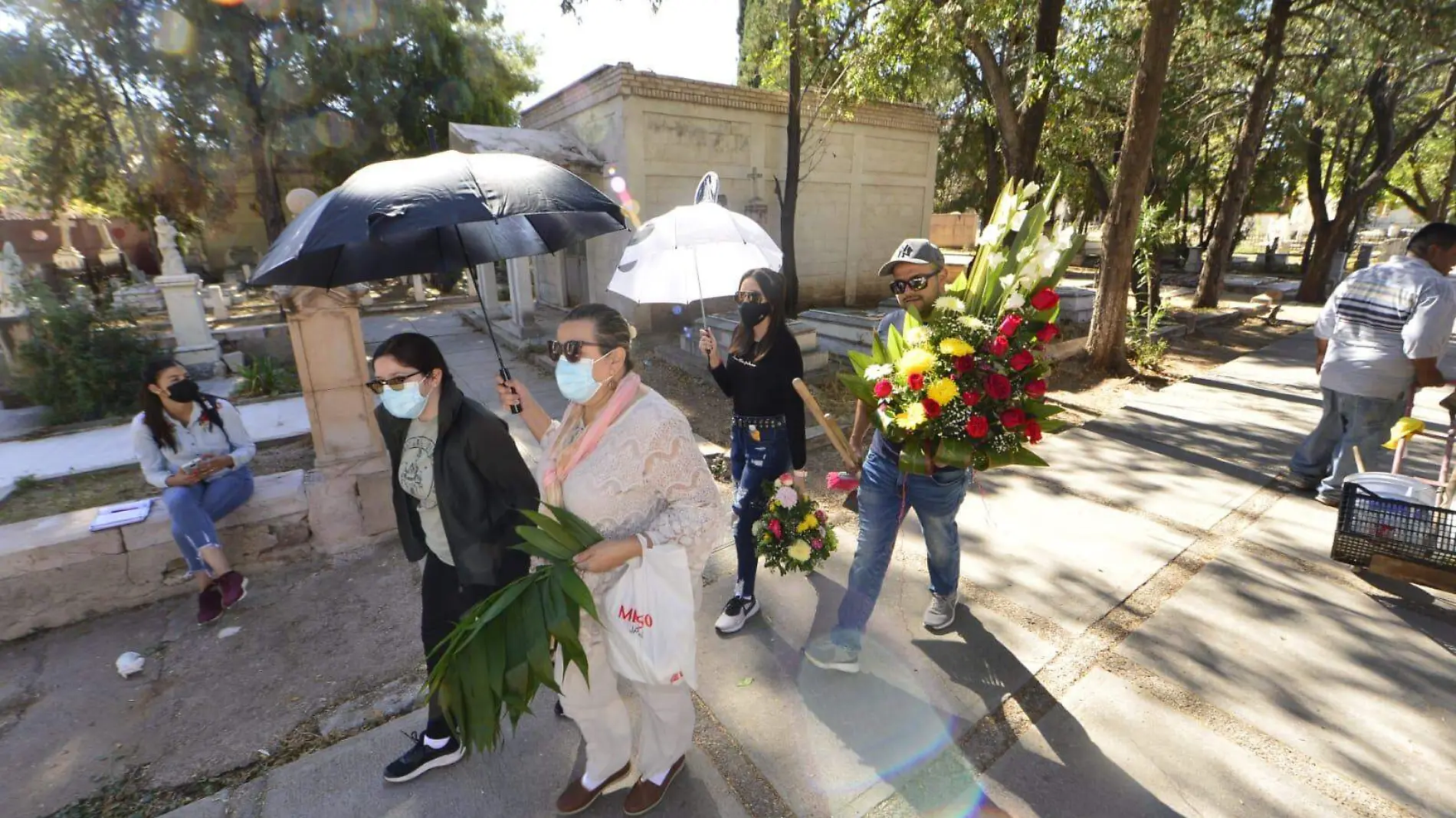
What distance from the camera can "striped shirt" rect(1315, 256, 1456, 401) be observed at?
158 inches

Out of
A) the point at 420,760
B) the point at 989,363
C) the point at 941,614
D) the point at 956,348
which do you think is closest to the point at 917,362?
the point at 956,348

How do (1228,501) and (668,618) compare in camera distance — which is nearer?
(668,618)

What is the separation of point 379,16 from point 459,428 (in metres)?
17.9

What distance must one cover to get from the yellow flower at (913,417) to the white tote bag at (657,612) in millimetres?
1085

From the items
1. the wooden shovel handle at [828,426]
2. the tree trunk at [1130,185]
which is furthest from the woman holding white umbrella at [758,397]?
the tree trunk at [1130,185]

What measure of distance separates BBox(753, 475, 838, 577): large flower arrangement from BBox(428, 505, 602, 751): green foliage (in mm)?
1400

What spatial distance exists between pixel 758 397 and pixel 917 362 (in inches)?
35.4

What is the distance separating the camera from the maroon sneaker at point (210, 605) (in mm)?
3615

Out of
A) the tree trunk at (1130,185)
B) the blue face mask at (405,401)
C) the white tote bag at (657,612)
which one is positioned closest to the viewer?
the white tote bag at (657,612)

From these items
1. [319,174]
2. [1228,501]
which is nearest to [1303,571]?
[1228,501]

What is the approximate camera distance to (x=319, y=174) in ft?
63.1

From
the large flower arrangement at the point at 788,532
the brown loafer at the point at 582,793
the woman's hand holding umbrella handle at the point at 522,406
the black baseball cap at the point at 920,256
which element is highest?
the black baseball cap at the point at 920,256

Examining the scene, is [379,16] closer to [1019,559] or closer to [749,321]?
[749,321]

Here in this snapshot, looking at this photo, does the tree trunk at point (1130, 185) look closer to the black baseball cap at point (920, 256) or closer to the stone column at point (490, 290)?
the black baseball cap at point (920, 256)
